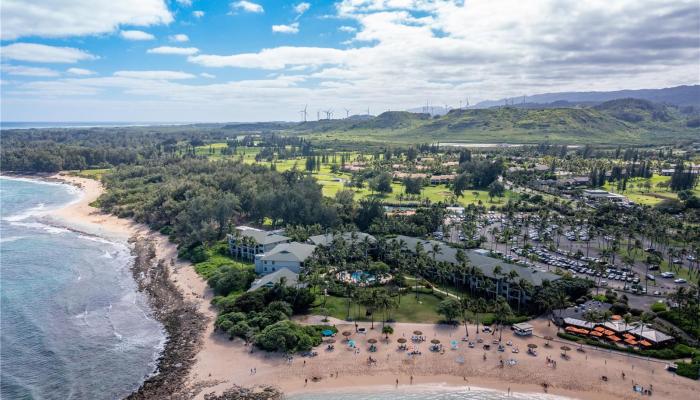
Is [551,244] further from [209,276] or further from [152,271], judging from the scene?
[152,271]

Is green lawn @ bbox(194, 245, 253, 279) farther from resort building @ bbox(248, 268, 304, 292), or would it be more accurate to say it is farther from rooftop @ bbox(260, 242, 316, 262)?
resort building @ bbox(248, 268, 304, 292)

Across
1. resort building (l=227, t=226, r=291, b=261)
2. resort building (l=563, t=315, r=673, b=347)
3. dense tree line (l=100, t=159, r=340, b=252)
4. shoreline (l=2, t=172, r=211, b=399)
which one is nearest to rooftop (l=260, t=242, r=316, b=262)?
resort building (l=227, t=226, r=291, b=261)

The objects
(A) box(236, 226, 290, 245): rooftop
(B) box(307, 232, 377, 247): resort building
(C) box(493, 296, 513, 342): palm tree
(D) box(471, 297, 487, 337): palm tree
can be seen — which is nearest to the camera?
(C) box(493, 296, 513, 342): palm tree

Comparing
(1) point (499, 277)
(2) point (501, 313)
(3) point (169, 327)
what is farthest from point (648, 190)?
(3) point (169, 327)

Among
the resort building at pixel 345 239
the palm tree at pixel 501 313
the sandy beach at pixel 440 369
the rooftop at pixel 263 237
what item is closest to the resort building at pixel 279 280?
the sandy beach at pixel 440 369

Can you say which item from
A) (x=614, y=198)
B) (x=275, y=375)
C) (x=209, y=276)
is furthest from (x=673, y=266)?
(x=209, y=276)
